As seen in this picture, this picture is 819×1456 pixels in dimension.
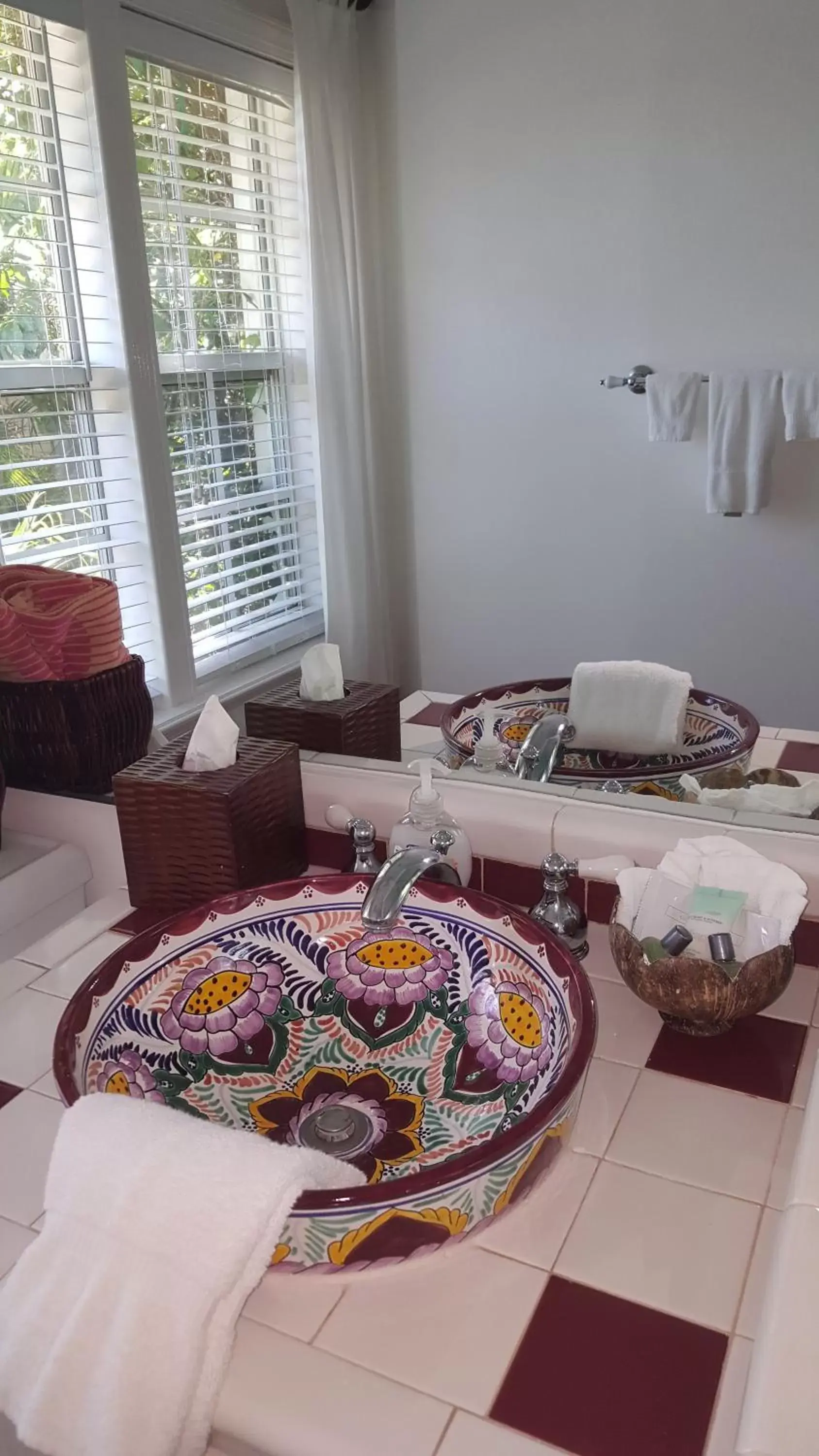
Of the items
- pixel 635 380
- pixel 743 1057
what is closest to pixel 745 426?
pixel 635 380

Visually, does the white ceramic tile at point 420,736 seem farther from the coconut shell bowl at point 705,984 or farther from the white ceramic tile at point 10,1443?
the white ceramic tile at point 10,1443

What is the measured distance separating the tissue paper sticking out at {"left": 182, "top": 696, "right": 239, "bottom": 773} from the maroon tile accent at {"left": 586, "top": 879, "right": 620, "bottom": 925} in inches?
18.5

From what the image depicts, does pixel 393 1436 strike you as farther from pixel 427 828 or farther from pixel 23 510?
pixel 23 510

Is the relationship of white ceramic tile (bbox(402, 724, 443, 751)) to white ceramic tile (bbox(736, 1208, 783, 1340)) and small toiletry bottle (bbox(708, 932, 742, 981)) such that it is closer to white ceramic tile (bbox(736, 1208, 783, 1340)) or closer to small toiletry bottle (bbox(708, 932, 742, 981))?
small toiletry bottle (bbox(708, 932, 742, 981))

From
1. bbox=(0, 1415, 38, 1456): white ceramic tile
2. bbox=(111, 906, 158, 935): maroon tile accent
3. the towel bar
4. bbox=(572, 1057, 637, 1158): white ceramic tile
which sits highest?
the towel bar

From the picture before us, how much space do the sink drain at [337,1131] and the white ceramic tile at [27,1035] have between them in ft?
0.85

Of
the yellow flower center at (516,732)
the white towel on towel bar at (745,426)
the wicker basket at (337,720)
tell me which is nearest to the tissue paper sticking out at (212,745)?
the wicker basket at (337,720)

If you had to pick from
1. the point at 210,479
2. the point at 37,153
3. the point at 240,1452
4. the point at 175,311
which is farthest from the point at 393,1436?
the point at 37,153

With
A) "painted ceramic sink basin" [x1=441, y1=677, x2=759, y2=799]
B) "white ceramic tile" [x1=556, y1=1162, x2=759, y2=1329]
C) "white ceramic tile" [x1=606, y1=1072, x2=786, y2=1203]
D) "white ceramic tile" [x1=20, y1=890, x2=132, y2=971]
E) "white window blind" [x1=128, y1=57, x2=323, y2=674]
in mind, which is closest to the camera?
"white ceramic tile" [x1=556, y1=1162, x2=759, y2=1329]

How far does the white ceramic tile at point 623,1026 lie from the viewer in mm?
962

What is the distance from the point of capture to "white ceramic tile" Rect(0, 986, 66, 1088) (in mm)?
959

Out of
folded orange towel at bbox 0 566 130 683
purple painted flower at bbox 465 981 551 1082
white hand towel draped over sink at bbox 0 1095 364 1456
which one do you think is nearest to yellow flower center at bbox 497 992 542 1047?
purple painted flower at bbox 465 981 551 1082

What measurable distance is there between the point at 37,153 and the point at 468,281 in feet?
2.59

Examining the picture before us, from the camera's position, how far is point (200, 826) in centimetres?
121
